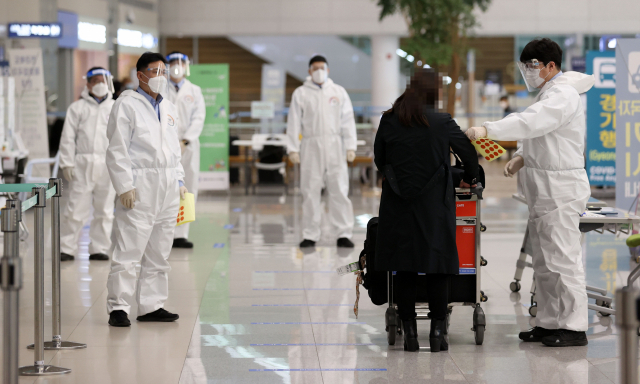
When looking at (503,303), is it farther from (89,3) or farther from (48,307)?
(89,3)

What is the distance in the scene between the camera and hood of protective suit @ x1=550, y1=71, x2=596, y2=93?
12.8 feet

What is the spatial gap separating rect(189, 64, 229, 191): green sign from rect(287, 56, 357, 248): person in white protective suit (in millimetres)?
4470

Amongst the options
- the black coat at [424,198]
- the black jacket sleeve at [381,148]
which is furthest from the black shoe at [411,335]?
the black jacket sleeve at [381,148]

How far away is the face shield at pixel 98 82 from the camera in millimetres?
6328

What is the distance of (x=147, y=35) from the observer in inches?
705

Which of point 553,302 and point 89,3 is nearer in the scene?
point 553,302

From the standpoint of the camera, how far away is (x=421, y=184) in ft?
11.7

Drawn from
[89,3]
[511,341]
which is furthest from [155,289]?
[89,3]

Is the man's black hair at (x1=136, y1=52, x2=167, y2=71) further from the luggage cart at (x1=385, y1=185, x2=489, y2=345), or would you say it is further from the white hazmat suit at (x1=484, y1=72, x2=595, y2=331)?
the white hazmat suit at (x1=484, y1=72, x2=595, y2=331)

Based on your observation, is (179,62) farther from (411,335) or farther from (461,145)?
(411,335)

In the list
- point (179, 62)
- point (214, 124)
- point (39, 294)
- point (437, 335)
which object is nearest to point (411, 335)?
point (437, 335)

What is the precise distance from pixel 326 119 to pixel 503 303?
2.87 m

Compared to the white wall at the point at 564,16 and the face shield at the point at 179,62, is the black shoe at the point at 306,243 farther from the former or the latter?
the white wall at the point at 564,16

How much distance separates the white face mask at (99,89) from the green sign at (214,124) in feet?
16.4
